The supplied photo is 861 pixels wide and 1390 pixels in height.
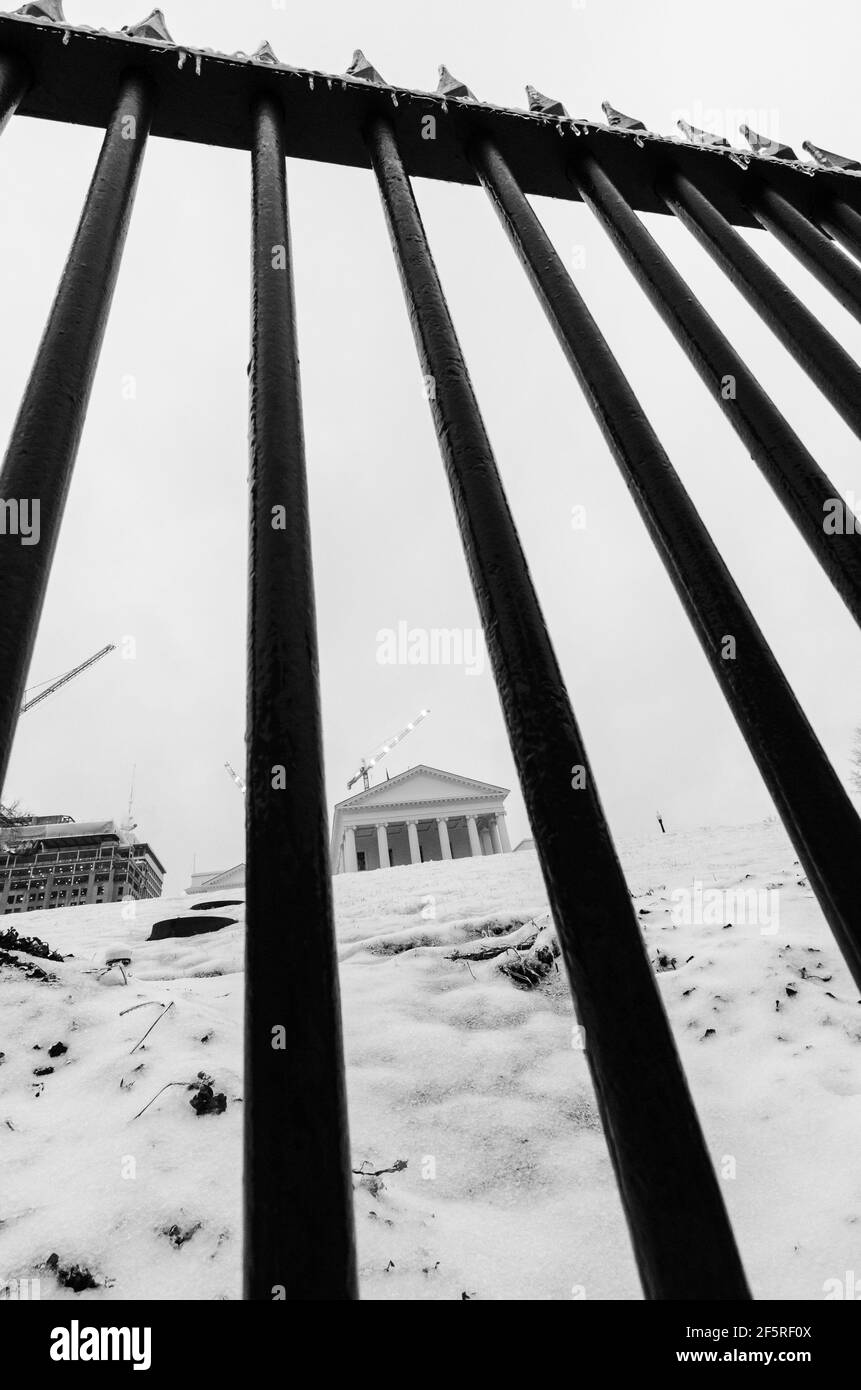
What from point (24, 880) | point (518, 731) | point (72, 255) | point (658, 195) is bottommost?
point (518, 731)

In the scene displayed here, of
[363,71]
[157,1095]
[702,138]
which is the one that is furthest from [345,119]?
[157,1095]

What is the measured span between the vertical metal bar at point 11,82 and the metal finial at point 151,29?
31 centimetres

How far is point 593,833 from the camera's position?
103cm

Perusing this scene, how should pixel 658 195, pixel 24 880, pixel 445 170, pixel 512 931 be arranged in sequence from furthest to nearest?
1. pixel 24 880
2. pixel 512 931
3. pixel 658 195
4. pixel 445 170

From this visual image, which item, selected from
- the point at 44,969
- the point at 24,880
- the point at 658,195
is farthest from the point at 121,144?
the point at 24,880

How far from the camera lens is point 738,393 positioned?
181 cm

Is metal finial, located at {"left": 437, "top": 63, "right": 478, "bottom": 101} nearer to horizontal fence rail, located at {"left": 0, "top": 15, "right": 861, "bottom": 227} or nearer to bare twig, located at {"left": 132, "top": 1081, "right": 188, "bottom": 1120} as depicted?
horizontal fence rail, located at {"left": 0, "top": 15, "right": 861, "bottom": 227}

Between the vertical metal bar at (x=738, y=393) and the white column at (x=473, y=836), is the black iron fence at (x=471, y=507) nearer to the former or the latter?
the vertical metal bar at (x=738, y=393)

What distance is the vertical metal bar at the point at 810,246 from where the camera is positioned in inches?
84.4

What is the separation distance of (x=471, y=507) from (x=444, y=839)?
39988mm

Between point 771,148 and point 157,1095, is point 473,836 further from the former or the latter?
point 771,148

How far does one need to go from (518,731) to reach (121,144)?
1788 mm

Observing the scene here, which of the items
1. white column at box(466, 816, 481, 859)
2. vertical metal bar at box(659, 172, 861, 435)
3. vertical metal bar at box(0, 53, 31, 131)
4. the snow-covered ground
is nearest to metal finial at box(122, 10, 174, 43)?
vertical metal bar at box(0, 53, 31, 131)
